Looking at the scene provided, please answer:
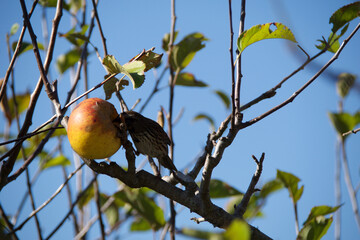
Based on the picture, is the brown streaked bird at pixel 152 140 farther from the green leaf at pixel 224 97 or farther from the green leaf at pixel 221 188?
the green leaf at pixel 224 97

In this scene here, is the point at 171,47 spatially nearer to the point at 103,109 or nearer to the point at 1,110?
the point at 103,109

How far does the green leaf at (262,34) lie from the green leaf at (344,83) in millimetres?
924

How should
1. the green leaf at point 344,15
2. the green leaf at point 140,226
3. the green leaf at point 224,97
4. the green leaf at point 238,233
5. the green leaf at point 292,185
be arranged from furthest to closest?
the green leaf at point 224,97 → the green leaf at point 140,226 → the green leaf at point 292,185 → the green leaf at point 344,15 → the green leaf at point 238,233

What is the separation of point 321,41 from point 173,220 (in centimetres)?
114

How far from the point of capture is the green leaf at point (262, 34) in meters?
1.63

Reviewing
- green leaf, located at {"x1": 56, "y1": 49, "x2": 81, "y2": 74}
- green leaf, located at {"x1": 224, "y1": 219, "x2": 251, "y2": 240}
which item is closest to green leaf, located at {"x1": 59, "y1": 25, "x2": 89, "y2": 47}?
green leaf, located at {"x1": 56, "y1": 49, "x2": 81, "y2": 74}

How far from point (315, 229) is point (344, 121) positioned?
0.94 metres

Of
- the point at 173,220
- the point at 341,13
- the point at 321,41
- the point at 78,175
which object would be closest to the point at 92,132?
the point at 173,220

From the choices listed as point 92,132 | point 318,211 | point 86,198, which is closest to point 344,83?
point 318,211

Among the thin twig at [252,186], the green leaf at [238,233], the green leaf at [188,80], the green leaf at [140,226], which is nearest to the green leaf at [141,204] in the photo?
the green leaf at [140,226]

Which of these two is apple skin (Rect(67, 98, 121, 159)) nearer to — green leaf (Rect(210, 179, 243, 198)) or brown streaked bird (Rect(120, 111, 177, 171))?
brown streaked bird (Rect(120, 111, 177, 171))

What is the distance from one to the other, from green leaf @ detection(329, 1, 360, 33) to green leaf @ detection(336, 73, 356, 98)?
724 millimetres

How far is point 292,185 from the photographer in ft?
7.82

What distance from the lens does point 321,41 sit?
177cm
